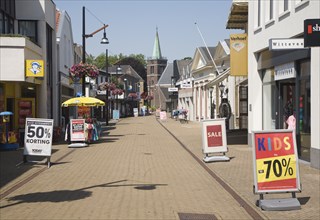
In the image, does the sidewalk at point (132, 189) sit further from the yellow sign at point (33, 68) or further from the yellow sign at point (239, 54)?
the yellow sign at point (239, 54)

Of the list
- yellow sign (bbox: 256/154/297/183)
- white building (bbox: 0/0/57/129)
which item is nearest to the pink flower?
white building (bbox: 0/0/57/129)

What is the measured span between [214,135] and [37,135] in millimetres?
5447

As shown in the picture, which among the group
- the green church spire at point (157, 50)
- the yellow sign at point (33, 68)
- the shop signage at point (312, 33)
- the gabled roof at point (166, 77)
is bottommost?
the shop signage at point (312, 33)

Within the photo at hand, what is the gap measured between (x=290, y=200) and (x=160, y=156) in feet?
30.4

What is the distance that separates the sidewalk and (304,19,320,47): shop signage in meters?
3.03

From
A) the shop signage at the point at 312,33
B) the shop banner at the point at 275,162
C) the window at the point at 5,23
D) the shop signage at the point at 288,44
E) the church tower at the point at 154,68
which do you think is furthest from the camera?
the church tower at the point at 154,68

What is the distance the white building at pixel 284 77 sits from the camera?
13.9 m

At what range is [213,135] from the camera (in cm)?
1581

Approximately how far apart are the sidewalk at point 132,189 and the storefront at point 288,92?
1756mm

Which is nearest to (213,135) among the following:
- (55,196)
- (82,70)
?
(55,196)

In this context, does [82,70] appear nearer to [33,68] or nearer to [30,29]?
[30,29]

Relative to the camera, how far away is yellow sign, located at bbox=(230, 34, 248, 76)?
21.6m

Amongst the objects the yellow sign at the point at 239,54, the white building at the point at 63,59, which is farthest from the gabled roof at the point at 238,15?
the white building at the point at 63,59

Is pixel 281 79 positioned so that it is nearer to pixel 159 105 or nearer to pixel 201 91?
pixel 201 91
